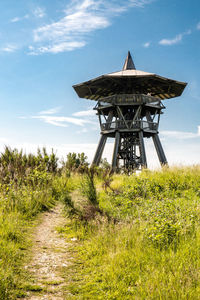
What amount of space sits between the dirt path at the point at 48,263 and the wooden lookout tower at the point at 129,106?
13841mm

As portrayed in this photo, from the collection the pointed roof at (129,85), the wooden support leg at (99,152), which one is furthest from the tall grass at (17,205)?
the pointed roof at (129,85)

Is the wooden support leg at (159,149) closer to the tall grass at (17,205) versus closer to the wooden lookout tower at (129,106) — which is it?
the wooden lookout tower at (129,106)

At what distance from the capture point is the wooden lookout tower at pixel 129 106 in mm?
19250

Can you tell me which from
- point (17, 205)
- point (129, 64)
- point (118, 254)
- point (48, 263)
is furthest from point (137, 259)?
point (129, 64)

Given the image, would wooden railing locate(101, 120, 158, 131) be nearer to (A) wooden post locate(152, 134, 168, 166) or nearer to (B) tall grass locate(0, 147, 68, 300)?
(A) wooden post locate(152, 134, 168, 166)

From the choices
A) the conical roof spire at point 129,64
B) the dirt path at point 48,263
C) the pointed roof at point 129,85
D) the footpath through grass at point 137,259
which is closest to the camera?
the footpath through grass at point 137,259

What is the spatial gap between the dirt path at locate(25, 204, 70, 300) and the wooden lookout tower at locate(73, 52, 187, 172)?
45.4 ft

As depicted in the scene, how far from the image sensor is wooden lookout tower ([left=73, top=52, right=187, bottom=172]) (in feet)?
63.2

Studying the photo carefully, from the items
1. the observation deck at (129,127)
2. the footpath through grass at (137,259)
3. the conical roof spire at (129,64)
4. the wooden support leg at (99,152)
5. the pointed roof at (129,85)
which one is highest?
the conical roof spire at (129,64)

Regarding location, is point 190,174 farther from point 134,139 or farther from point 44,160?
point 134,139

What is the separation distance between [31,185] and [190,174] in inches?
260

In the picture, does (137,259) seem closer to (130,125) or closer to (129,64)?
(130,125)

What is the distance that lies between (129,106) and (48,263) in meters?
19.1

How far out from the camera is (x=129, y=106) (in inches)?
846
